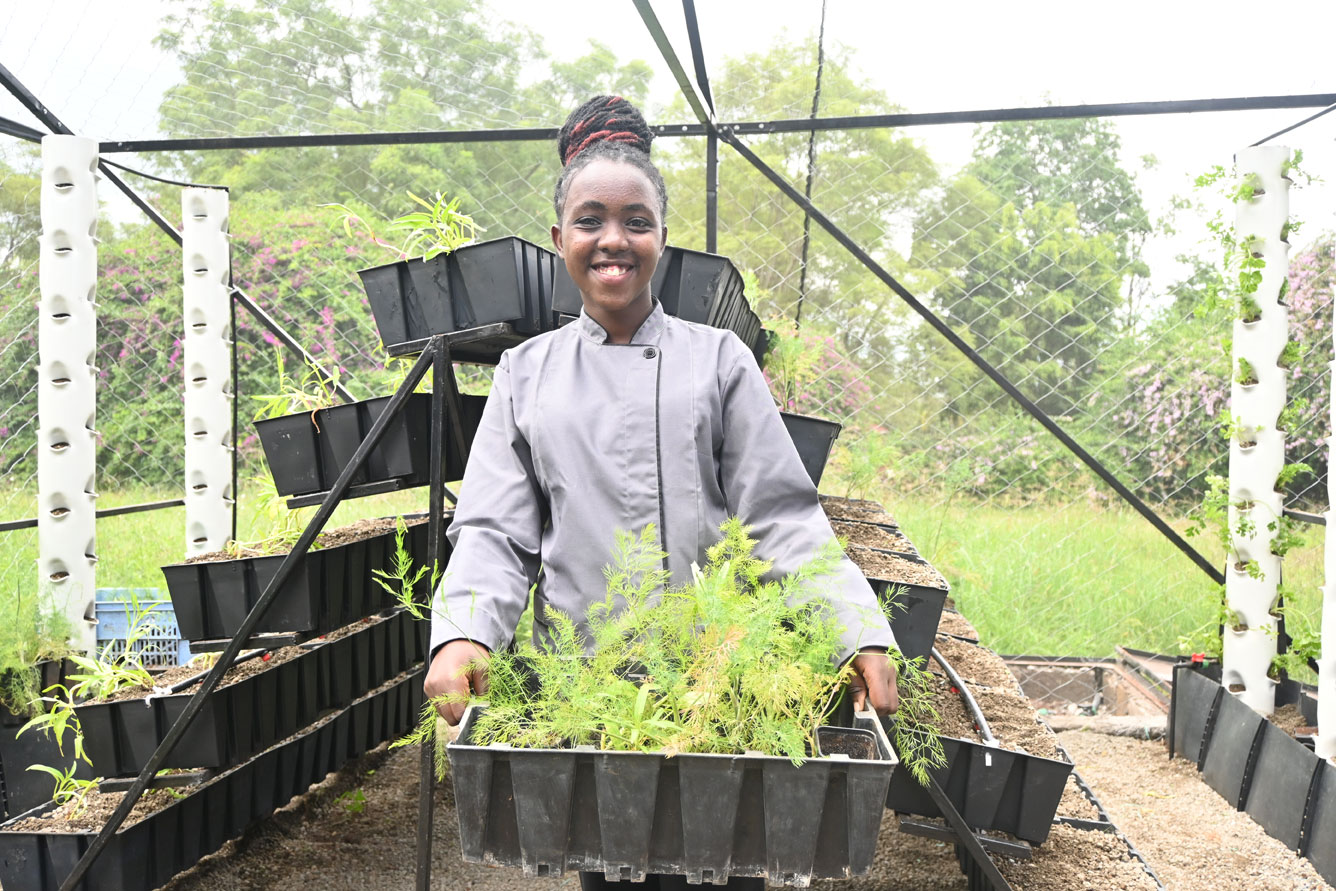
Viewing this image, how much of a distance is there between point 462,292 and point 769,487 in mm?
995

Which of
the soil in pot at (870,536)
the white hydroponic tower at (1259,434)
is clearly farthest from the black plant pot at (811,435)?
the white hydroponic tower at (1259,434)

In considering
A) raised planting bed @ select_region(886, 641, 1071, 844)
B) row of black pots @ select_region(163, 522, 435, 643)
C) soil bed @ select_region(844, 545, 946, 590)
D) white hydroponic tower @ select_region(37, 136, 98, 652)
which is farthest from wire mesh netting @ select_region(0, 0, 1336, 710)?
row of black pots @ select_region(163, 522, 435, 643)

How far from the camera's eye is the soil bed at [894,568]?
2184mm

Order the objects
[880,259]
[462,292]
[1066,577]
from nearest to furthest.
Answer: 1. [462,292]
2. [1066,577]
3. [880,259]

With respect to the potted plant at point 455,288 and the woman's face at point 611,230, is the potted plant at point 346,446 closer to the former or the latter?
the potted plant at point 455,288

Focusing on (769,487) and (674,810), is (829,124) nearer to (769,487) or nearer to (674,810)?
(769,487)

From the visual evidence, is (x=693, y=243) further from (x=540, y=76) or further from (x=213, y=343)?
(x=213, y=343)

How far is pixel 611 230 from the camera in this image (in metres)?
1.60

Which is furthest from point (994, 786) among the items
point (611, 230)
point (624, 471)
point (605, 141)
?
point (605, 141)

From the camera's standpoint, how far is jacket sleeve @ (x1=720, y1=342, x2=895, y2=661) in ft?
4.88

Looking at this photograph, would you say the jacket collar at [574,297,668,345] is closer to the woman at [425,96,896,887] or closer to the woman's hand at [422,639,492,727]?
the woman at [425,96,896,887]

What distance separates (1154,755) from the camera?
365 centimetres

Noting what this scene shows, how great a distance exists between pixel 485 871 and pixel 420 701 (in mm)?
767

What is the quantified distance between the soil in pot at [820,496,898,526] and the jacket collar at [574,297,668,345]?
1.50 m
